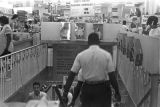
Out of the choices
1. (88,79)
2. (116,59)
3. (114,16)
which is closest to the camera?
(88,79)

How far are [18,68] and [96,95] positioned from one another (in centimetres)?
416

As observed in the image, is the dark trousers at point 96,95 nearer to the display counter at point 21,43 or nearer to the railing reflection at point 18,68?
the railing reflection at point 18,68

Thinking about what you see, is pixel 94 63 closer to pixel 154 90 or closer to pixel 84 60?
pixel 84 60

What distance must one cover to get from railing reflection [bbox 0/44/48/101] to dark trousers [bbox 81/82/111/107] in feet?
8.45

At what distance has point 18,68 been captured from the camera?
791 centimetres

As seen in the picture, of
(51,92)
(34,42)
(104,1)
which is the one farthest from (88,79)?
(104,1)

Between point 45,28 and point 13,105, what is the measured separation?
6.62 metres

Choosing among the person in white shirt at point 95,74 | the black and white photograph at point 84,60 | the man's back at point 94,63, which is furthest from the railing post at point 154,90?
the man's back at point 94,63

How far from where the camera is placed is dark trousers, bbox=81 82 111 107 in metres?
4.17

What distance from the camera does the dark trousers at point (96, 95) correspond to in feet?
13.7

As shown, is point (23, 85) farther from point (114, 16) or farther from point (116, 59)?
point (114, 16)

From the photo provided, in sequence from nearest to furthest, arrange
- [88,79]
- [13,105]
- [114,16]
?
1. [88,79]
2. [13,105]
3. [114,16]

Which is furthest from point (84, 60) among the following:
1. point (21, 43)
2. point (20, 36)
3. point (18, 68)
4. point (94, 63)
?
point (20, 36)

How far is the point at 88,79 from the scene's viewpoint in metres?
4.19
